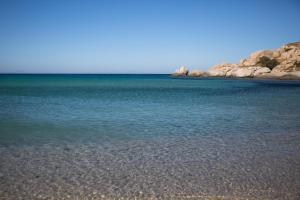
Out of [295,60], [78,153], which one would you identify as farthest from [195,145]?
[295,60]

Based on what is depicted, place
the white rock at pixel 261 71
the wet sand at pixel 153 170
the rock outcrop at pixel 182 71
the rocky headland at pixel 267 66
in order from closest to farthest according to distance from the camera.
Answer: the wet sand at pixel 153 170
the rocky headland at pixel 267 66
the white rock at pixel 261 71
the rock outcrop at pixel 182 71

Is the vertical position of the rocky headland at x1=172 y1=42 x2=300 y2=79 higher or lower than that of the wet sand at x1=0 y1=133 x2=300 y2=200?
higher

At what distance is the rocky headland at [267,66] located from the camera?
338 feet

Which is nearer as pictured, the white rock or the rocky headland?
the rocky headland

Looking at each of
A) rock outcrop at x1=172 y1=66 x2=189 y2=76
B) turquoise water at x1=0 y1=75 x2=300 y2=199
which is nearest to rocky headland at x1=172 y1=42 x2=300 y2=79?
rock outcrop at x1=172 y1=66 x2=189 y2=76

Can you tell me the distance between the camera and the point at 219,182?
6578 millimetres

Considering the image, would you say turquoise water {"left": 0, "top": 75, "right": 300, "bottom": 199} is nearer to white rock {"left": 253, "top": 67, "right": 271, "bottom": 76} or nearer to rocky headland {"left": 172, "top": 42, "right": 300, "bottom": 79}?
rocky headland {"left": 172, "top": 42, "right": 300, "bottom": 79}

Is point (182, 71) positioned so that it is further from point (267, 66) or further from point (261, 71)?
point (261, 71)

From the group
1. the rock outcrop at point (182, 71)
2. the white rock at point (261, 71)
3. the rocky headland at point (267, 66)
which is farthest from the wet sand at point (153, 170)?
the rock outcrop at point (182, 71)

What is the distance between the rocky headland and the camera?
103 m

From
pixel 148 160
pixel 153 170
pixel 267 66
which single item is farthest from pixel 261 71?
pixel 153 170

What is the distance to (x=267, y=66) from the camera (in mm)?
118938

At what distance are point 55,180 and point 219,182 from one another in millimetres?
4206

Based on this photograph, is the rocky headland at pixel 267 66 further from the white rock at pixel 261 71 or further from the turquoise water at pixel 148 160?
the turquoise water at pixel 148 160
